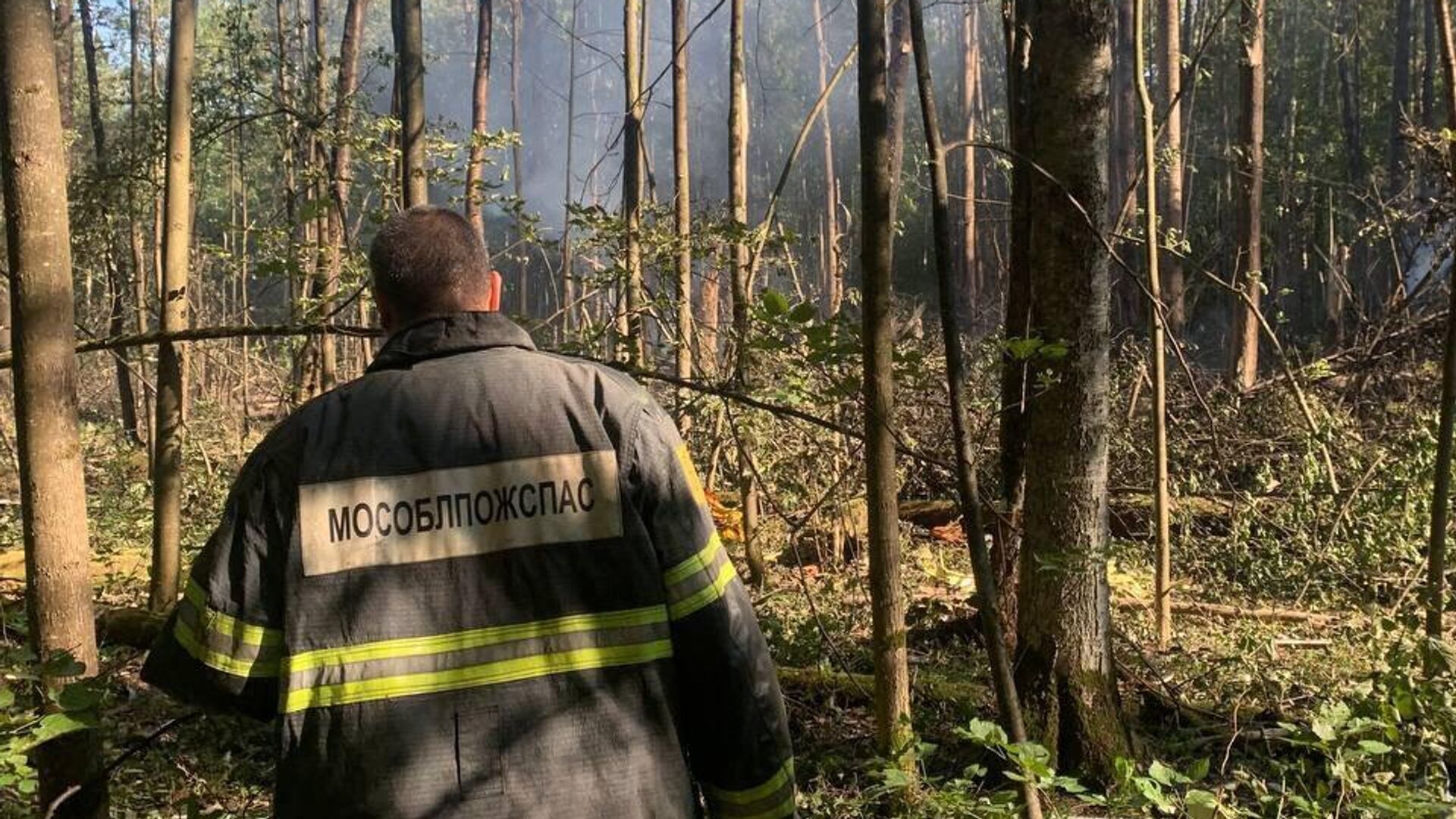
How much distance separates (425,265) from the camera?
167 centimetres

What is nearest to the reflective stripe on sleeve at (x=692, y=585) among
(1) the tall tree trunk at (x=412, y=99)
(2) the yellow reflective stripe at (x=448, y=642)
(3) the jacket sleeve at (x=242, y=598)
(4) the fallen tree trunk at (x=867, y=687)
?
(2) the yellow reflective stripe at (x=448, y=642)

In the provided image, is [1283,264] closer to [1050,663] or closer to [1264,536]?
[1264,536]

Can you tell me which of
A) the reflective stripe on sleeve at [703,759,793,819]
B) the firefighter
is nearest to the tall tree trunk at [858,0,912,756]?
the reflective stripe on sleeve at [703,759,793,819]

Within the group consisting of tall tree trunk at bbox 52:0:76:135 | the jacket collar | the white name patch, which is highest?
tall tree trunk at bbox 52:0:76:135

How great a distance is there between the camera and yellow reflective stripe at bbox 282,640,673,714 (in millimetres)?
1554

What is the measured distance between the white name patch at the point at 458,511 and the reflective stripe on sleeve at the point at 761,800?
0.50 metres

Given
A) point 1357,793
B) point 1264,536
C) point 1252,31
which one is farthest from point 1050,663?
point 1252,31

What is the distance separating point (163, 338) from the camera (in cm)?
286

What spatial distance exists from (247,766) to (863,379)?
305 cm

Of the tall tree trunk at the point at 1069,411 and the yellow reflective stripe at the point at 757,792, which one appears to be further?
the tall tree trunk at the point at 1069,411

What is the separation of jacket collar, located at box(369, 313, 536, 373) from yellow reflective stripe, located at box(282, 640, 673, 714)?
19.2 inches

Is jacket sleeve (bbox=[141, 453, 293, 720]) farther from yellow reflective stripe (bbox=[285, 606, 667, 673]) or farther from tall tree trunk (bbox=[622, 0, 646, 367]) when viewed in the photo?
tall tree trunk (bbox=[622, 0, 646, 367])

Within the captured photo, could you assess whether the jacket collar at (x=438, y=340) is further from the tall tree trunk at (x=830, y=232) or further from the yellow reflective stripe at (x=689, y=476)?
the tall tree trunk at (x=830, y=232)

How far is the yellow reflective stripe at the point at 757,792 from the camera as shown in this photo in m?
1.73
